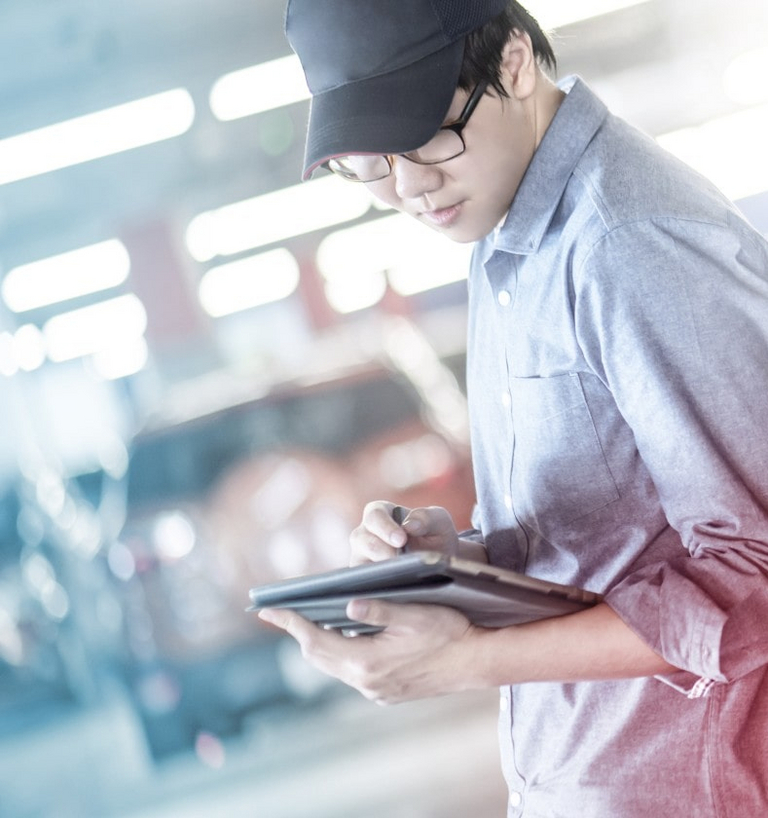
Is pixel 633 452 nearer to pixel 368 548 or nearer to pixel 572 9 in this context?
pixel 368 548

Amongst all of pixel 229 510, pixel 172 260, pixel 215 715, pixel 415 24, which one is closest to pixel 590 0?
pixel 172 260

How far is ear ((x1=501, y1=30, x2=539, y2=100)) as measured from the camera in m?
1.06

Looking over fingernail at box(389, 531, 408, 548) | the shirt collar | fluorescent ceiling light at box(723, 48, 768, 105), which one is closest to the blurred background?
fluorescent ceiling light at box(723, 48, 768, 105)

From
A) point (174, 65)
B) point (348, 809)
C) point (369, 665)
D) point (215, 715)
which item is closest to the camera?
point (369, 665)

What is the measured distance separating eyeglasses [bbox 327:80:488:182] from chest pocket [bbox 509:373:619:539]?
0.89ft

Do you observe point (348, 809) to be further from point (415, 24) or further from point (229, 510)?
point (415, 24)

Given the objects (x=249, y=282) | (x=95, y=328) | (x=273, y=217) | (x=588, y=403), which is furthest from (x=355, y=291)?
(x=588, y=403)

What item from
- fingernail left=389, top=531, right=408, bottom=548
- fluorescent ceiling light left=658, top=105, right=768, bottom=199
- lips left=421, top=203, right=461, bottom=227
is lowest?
fluorescent ceiling light left=658, top=105, right=768, bottom=199

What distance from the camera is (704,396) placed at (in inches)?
36.0

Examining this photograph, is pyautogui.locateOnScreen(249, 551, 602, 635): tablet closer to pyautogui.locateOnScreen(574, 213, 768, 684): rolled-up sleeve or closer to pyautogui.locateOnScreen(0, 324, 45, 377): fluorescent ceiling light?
A: pyautogui.locateOnScreen(574, 213, 768, 684): rolled-up sleeve

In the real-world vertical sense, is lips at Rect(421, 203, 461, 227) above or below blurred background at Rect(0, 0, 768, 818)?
above

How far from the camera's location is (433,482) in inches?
145

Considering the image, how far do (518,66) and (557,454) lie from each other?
441 mm

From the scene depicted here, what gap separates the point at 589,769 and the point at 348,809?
2.31 m
